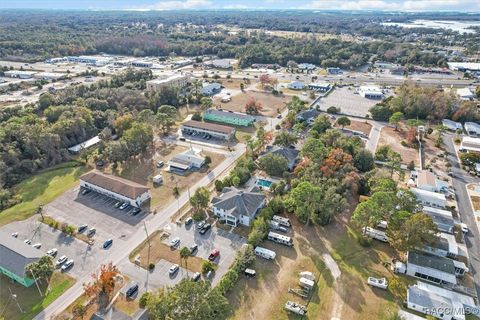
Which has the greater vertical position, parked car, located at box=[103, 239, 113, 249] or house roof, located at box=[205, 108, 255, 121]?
parked car, located at box=[103, 239, 113, 249]

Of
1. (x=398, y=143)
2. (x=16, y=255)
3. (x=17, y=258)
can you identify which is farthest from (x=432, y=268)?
(x=16, y=255)

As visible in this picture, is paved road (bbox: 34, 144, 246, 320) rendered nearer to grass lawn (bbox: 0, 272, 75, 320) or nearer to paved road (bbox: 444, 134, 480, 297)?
grass lawn (bbox: 0, 272, 75, 320)

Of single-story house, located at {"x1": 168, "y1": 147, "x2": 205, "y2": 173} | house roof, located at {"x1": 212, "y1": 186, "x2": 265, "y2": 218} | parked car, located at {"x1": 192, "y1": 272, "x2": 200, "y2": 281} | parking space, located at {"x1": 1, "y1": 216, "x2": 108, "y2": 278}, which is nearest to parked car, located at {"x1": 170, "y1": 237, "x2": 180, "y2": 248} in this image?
parked car, located at {"x1": 192, "y1": 272, "x2": 200, "y2": 281}

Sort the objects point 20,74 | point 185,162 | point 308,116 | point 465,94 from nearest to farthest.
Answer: point 185,162, point 308,116, point 465,94, point 20,74

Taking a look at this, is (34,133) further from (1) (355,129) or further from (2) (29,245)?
(1) (355,129)

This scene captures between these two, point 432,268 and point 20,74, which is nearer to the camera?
point 432,268

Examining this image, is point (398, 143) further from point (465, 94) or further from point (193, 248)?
point (193, 248)

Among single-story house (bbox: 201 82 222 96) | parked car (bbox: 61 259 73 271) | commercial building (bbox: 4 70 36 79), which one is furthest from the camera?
commercial building (bbox: 4 70 36 79)
